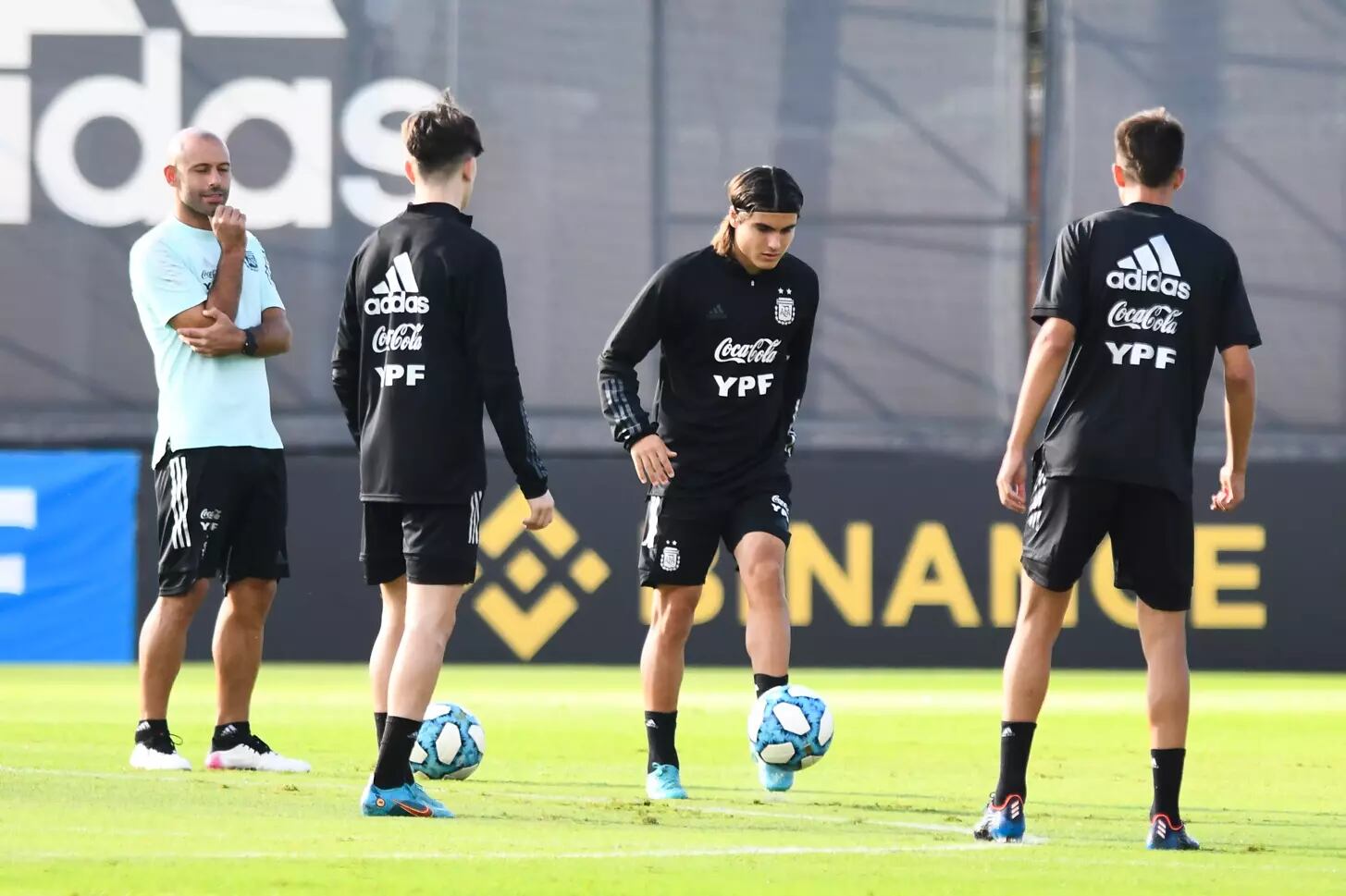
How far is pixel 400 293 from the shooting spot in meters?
5.96

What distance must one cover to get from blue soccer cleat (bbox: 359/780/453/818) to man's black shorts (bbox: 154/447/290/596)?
1591mm

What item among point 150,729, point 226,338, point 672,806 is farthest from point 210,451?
point 672,806

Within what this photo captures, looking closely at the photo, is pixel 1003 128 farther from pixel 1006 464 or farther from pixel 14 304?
pixel 1006 464

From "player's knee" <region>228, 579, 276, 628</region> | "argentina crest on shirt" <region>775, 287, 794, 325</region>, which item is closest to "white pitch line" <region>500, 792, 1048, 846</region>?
"player's knee" <region>228, 579, 276, 628</region>

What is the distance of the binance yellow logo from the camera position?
42.5 feet

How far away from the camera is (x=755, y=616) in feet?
22.3

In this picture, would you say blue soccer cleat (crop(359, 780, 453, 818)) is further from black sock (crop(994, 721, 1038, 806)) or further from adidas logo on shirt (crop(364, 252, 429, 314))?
black sock (crop(994, 721, 1038, 806))

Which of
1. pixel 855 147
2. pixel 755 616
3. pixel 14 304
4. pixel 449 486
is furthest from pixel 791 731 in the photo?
pixel 14 304

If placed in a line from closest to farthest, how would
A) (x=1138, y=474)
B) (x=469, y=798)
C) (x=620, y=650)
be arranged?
1. (x=1138, y=474)
2. (x=469, y=798)
3. (x=620, y=650)

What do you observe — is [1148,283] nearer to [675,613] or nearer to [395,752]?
[675,613]

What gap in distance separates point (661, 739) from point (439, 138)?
6.48 feet

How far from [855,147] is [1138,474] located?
8376 mm

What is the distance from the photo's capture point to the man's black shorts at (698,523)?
6859 millimetres

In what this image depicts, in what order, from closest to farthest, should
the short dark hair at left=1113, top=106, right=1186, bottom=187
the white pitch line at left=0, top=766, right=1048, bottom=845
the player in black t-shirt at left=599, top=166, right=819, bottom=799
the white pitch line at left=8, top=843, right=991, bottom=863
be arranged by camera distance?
1. the white pitch line at left=8, top=843, right=991, bottom=863
2. the short dark hair at left=1113, top=106, right=1186, bottom=187
3. the white pitch line at left=0, top=766, right=1048, bottom=845
4. the player in black t-shirt at left=599, top=166, right=819, bottom=799
